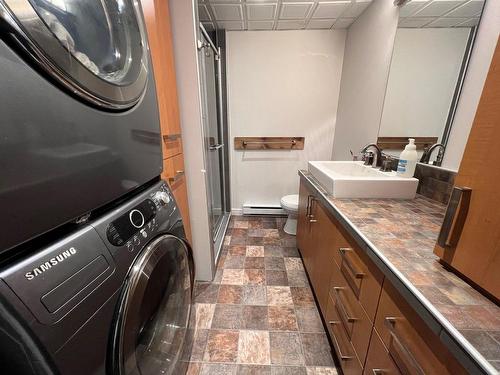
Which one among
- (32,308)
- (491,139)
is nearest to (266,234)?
Answer: (491,139)

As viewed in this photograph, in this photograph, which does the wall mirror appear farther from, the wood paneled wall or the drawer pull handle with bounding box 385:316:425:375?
the wood paneled wall

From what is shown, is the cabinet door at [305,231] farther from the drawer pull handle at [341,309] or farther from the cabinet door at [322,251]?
the drawer pull handle at [341,309]

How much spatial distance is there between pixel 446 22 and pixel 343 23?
1.22 meters

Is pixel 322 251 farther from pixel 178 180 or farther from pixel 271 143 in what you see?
pixel 271 143

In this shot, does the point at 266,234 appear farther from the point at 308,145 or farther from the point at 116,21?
the point at 116,21

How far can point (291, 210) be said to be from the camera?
7.43 ft

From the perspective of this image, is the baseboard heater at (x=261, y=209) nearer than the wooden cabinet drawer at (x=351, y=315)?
No

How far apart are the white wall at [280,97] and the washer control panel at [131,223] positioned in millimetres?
2081

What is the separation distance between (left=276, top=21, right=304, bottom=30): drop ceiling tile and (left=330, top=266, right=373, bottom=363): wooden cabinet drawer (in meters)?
2.29

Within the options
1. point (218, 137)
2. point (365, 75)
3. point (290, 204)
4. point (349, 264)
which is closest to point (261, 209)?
point (290, 204)

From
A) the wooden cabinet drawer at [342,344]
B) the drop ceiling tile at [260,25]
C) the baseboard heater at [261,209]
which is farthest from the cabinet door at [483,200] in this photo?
the baseboard heater at [261,209]

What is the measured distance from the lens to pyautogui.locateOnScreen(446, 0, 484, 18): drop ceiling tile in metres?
0.99

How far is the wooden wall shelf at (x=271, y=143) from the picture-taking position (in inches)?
101

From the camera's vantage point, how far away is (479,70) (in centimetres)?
100
